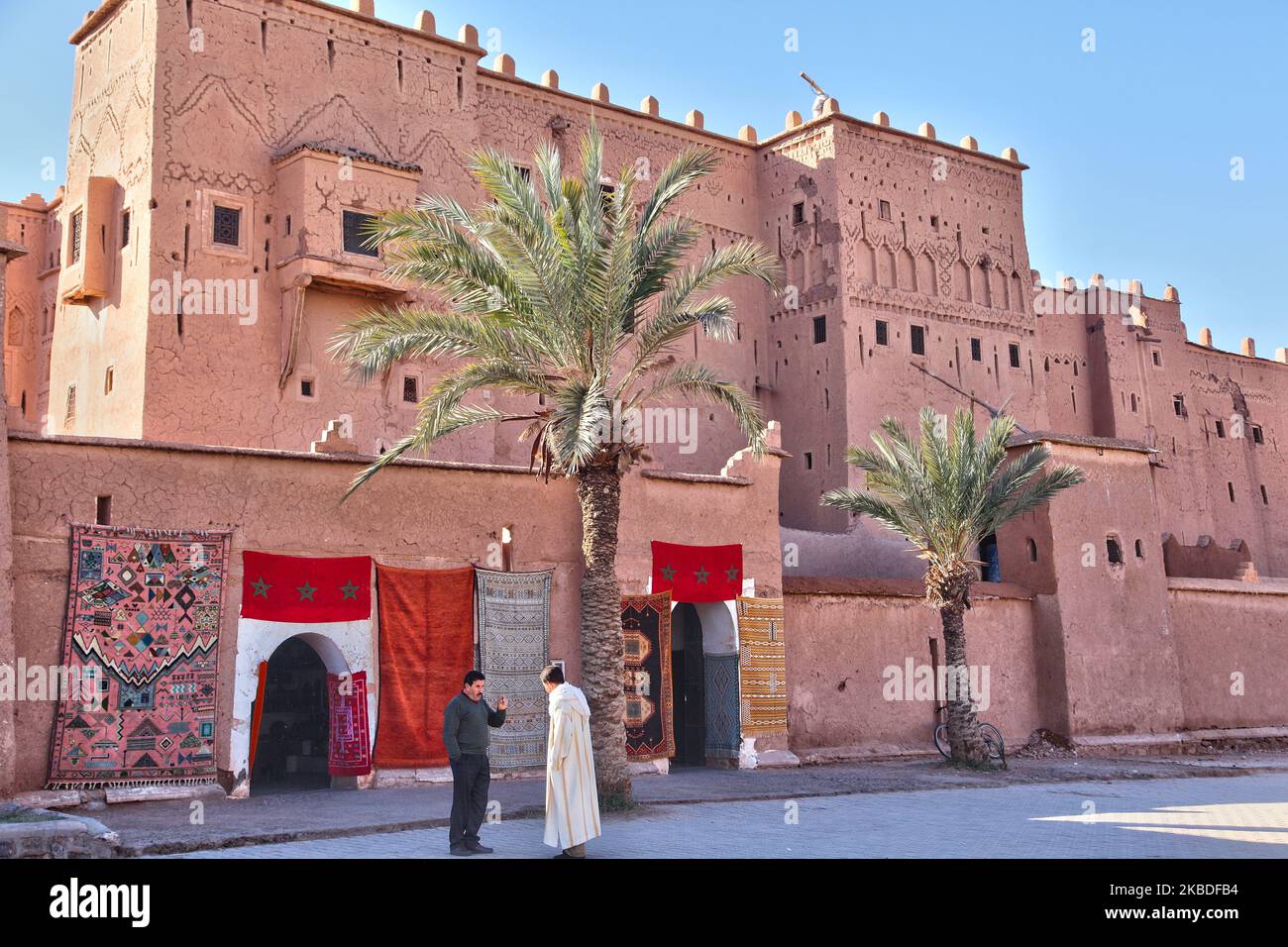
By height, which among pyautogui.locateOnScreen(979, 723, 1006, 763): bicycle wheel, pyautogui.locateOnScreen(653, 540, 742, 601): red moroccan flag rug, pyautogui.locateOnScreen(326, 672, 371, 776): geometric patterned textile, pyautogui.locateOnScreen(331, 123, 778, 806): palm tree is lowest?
pyautogui.locateOnScreen(979, 723, 1006, 763): bicycle wheel

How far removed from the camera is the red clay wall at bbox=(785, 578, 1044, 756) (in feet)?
62.4

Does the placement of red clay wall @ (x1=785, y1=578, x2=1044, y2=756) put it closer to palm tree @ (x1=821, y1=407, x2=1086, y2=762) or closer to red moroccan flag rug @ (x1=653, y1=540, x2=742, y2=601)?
palm tree @ (x1=821, y1=407, x2=1086, y2=762)

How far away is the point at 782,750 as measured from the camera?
18016 mm

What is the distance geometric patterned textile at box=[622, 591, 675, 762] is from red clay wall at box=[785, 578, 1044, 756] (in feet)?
8.29

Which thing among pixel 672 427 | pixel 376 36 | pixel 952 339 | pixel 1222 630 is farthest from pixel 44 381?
pixel 1222 630

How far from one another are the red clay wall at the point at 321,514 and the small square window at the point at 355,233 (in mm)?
7732

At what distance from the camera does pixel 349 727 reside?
14430 mm

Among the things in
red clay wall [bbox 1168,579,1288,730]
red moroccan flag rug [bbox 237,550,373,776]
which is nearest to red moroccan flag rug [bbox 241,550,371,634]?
red moroccan flag rug [bbox 237,550,373,776]

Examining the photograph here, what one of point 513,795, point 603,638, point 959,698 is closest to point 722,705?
point 959,698

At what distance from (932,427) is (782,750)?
531 cm

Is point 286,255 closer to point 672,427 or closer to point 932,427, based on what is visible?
point 672,427

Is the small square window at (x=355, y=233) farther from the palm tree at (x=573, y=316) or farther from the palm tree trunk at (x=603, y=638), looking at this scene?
the palm tree trunk at (x=603, y=638)

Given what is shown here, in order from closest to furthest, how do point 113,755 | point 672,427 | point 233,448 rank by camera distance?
point 113,755 → point 233,448 → point 672,427

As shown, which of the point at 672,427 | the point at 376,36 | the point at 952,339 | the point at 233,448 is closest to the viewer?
the point at 233,448
